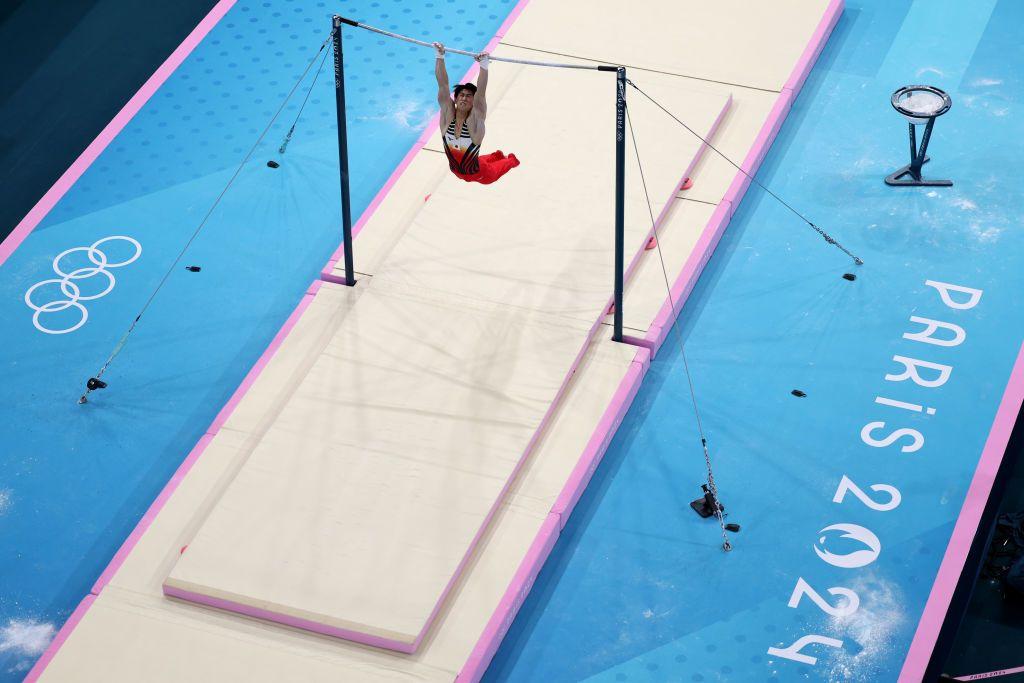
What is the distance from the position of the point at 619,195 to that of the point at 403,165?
2.55 m

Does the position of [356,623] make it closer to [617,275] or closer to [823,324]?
[617,275]

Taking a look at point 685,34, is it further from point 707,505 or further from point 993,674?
point 993,674

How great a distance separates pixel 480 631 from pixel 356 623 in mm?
628

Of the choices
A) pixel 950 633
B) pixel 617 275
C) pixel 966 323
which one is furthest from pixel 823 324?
pixel 950 633

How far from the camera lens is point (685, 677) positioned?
316 inches

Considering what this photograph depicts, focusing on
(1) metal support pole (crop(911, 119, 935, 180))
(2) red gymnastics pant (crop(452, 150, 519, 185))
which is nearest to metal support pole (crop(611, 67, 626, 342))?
(2) red gymnastics pant (crop(452, 150, 519, 185))

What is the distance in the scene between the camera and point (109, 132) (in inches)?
447

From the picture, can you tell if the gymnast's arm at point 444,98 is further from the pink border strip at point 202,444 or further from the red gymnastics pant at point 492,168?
the pink border strip at point 202,444

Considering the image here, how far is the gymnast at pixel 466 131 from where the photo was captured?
8.80m

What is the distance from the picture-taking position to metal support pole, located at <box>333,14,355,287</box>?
8.82 meters

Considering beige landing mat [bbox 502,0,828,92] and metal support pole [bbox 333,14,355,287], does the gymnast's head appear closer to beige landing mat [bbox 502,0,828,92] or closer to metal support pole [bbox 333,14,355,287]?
metal support pole [bbox 333,14,355,287]

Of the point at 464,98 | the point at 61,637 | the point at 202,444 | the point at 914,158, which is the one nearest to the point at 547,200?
the point at 464,98

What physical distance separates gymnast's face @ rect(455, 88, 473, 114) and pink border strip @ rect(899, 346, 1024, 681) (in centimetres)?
349

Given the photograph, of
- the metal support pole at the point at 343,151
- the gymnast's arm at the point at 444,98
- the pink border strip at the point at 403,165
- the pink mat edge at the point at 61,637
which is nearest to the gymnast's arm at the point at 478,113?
the gymnast's arm at the point at 444,98
